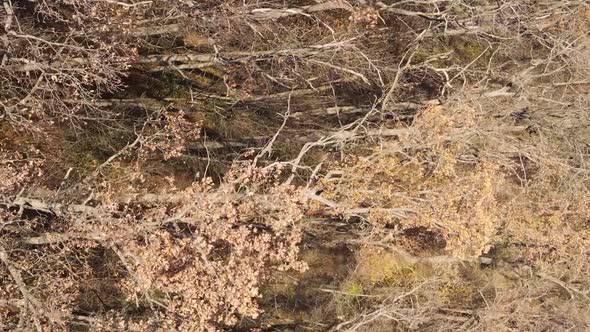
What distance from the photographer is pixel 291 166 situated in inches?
457

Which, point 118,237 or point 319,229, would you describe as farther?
point 319,229

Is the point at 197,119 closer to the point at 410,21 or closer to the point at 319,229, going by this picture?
the point at 319,229

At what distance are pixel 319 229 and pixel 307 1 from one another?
5223 millimetres

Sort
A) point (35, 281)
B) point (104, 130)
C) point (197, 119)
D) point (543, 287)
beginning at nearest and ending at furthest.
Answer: point (35, 281)
point (104, 130)
point (197, 119)
point (543, 287)

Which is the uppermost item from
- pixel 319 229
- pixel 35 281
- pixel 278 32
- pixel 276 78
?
pixel 278 32

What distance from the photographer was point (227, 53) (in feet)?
39.6

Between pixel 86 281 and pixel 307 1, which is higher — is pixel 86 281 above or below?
below

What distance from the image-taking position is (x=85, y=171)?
11.4m

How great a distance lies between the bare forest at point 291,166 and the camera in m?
9.07

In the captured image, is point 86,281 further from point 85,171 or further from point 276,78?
point 276,78

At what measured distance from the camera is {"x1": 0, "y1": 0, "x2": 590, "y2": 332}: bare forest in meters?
9.07

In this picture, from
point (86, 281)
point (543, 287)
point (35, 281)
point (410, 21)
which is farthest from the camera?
point (543, 287)

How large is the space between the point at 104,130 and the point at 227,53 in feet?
9.84

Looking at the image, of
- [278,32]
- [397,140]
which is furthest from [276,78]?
[397,140]
